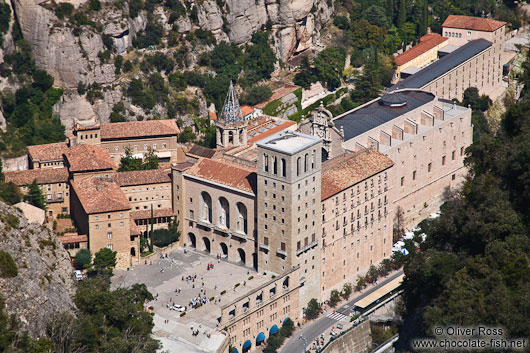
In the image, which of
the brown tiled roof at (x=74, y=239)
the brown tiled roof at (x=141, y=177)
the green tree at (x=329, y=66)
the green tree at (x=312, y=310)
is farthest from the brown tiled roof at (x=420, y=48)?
the brown tiled roof at (x=74, y=239)

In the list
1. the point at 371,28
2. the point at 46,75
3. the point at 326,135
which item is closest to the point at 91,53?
the point at 46,75

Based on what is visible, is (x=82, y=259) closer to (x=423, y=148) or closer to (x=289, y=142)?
(x=289, y=142)

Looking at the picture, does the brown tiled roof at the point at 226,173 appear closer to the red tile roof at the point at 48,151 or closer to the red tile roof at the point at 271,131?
the red tile roof at the point at 271,131

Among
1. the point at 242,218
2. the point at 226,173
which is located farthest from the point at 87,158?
the point at 242,218

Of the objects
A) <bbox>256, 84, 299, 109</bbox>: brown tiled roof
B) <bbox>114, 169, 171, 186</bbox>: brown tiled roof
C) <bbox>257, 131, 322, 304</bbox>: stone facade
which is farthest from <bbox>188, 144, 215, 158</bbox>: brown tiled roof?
<bbox>256, 84, 299, 109</bbox>: brown tiled roof

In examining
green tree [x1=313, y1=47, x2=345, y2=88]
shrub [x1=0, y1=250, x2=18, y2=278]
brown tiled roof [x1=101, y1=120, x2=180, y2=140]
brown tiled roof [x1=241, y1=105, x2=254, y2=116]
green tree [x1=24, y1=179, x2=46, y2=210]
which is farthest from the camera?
green tree [x1=313, y1=47, x2=345, y2=88]

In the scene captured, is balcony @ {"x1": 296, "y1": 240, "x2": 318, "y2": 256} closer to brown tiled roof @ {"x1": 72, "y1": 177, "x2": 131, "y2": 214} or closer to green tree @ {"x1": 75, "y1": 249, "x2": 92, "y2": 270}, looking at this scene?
brown tiled roof @ {"x1": 72, "y1": 177, "x2": 131, "y2": 214}
